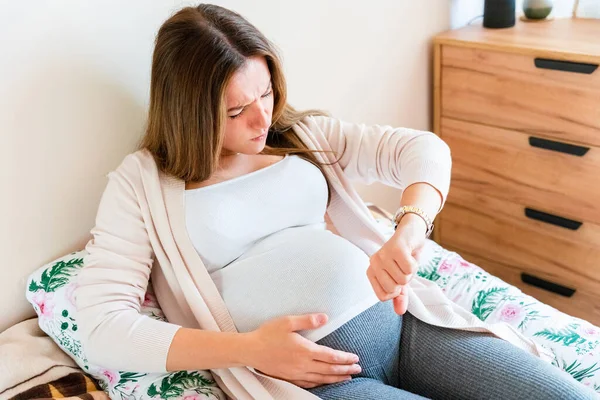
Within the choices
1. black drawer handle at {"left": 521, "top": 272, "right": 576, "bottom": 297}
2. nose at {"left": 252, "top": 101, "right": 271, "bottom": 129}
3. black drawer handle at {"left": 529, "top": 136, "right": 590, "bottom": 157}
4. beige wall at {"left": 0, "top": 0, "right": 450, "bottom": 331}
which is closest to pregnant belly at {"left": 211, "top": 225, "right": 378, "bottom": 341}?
nose at {"left": 252, "top": 101, "right": 271, "bottom": 129}

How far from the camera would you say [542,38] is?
1.89 metres

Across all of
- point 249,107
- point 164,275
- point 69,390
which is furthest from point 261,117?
point 69,390

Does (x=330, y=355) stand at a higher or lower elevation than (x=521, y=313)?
higher

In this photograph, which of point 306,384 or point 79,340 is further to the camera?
point 79,340

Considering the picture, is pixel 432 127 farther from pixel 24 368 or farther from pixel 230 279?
pixel 24 368

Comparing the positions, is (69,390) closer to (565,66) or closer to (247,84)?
(247,84)

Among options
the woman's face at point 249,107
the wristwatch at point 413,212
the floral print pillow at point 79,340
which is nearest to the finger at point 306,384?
the floral print pillow at point 79,340

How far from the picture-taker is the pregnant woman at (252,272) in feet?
3.71

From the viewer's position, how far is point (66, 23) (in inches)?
51.8

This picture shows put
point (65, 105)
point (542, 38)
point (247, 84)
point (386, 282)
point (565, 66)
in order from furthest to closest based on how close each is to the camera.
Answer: point (542, 38) < point (565, 66) < point (65, 105) < point (247, 84) < point (386, 282)

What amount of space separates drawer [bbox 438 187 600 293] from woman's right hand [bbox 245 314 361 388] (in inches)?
41.8

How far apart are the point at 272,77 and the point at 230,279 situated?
1.27 ft

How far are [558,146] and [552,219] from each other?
0.73 feet

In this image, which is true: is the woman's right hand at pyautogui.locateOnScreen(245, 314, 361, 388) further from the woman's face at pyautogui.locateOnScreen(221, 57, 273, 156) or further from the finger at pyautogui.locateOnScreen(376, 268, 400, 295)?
the woman's face at pyautogui.locateOnScreen(221, 57, 273, 156)
